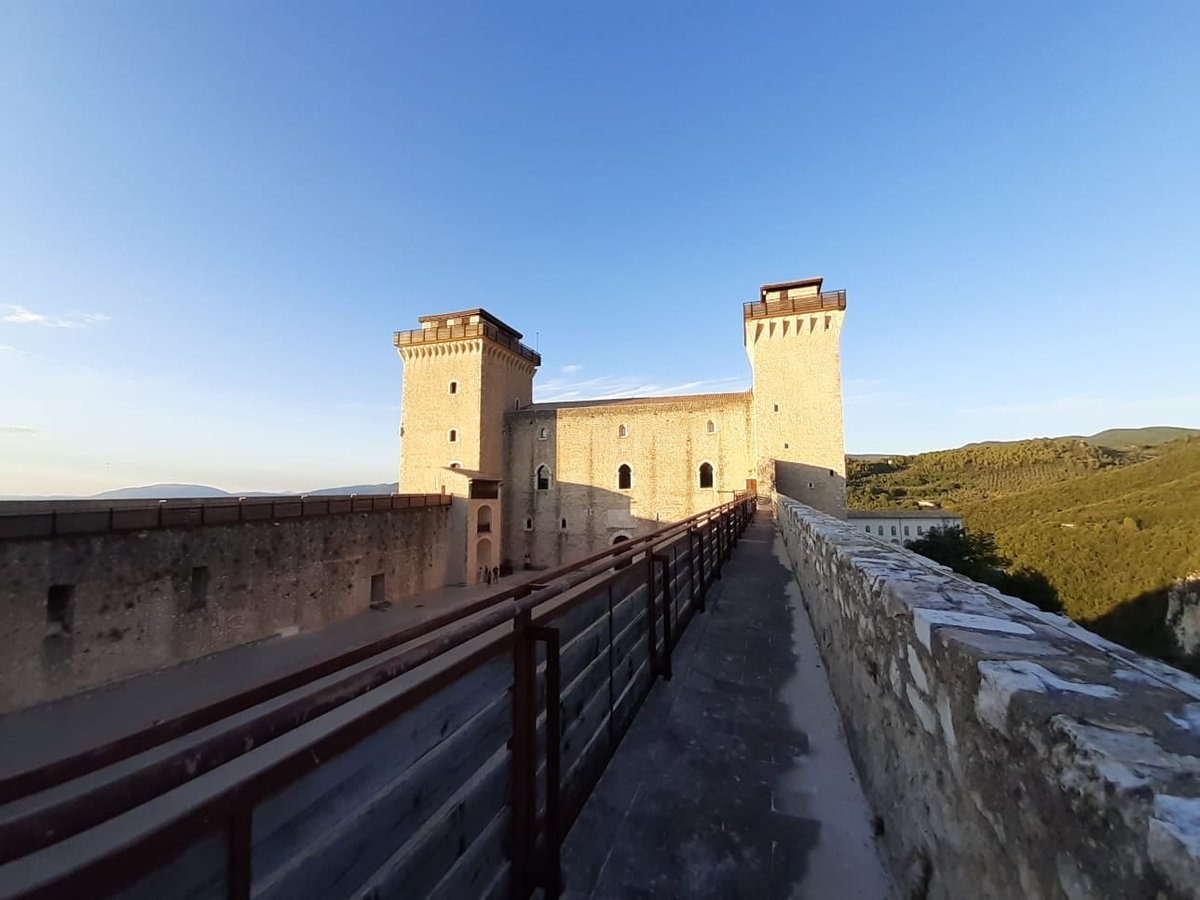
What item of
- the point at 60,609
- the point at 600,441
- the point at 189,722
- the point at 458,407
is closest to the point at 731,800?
the point at 189,722

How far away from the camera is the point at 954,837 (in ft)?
5.14

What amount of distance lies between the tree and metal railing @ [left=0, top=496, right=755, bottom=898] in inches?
1150

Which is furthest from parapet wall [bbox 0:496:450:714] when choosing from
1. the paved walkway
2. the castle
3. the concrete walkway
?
the concrete walkway

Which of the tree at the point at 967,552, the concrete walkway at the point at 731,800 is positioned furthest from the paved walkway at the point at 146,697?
the tree at the point at 967,552

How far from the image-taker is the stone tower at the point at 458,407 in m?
22.9

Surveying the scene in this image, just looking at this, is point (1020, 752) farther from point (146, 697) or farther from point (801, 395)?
point (801, 395)

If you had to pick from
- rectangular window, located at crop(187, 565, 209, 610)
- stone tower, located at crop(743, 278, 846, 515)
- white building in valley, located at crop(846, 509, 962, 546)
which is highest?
stone tower, located at crop(743, 278, 846, 515)

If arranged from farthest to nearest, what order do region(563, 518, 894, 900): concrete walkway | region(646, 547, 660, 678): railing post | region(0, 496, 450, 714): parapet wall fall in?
region(0, 496, 450, 714): parapet wall → region(646, 547, 660, 678): railing post → region(563, 518, 894, 900): concrete walkway

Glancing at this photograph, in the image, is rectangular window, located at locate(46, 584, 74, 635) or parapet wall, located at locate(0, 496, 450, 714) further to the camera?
rectangular window, located at locate(46, 584, 74, 635)

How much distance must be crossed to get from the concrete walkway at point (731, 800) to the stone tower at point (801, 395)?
16.7m

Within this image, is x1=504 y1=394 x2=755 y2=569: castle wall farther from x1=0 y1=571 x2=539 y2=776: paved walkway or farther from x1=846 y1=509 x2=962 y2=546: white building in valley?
x1=846 y1=509 x2=962 y2=546: white building in valley

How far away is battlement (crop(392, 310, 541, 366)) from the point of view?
23734 mm

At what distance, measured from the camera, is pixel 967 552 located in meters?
31.0

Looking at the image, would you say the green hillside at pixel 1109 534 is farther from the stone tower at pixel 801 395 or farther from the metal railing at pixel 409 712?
the metal railing at pixel 409 712
